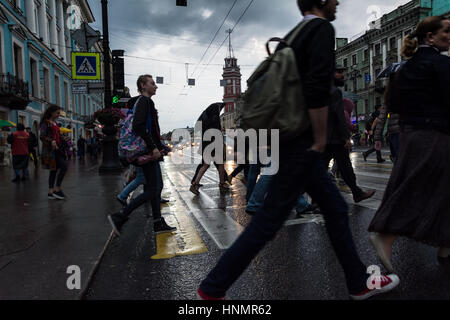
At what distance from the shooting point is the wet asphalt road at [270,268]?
7.93ft

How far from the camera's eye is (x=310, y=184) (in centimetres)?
216

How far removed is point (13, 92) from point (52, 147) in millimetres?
16218

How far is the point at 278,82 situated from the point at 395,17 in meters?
44.2

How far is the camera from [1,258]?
3.18m

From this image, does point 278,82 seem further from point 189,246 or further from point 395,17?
point 395,17

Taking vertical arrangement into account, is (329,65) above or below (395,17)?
below

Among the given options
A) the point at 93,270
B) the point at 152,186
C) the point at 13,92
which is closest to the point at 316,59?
the point at 93,270

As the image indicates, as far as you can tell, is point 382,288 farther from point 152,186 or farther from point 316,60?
point 152,186

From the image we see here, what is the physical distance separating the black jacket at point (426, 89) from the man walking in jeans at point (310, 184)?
0.84 metres

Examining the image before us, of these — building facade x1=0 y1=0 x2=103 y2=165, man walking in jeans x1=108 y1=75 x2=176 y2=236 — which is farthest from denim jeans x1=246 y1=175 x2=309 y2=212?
building facade x1=0 y1=0 x2=103 y2=165

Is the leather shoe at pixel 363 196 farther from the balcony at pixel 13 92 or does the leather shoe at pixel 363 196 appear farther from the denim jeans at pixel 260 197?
the balcony at pixel 13 92

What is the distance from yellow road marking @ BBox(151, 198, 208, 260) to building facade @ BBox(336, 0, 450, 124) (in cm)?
3367

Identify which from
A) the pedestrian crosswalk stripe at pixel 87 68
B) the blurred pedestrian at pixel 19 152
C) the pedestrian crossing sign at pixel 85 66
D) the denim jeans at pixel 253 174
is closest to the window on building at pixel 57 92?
the pedestrian crossing sign at pixel 85 66
